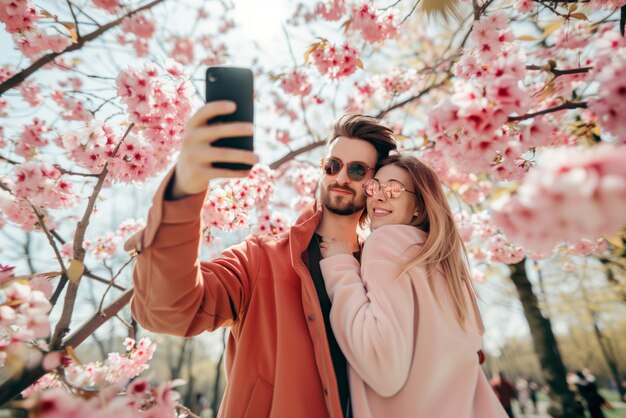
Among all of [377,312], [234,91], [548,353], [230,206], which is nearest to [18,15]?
[230,206]

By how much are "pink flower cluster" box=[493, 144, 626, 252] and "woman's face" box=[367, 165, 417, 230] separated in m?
1.50

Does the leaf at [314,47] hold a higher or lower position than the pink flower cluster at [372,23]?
lower

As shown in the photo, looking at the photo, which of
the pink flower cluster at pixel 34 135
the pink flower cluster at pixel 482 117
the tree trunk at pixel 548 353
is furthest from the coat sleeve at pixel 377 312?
the tree trunk at pixel 548 353

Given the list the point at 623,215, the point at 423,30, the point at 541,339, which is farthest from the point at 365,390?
the point at 423,30

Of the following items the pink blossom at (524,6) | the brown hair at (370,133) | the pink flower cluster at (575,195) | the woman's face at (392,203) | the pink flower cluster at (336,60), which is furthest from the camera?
the pink flower cluster at (336,60)

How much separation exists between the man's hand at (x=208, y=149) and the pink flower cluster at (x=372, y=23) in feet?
10.3

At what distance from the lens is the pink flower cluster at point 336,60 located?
3.78 meters

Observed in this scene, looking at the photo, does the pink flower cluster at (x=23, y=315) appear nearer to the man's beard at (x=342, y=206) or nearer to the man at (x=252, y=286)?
the man at (x=252, y=286)

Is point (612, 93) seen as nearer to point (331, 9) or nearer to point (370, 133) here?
point (370, 133)

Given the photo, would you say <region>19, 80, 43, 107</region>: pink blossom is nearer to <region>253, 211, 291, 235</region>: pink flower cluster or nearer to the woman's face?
<region>253, 211, 291, 235</region>: pink flower cluster

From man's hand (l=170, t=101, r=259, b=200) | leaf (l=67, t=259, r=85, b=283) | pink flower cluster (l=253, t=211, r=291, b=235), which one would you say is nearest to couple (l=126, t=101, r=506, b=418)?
man's hand (l=170, t=101, r=259, b=200)

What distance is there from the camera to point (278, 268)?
2.19 metres

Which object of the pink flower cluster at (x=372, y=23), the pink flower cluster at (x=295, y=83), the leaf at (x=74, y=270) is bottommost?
the leaf at (x=74, y=270)

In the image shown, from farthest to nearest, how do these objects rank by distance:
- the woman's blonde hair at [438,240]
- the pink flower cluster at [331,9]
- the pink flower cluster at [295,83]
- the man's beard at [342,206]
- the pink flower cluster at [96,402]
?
the pink flower cluster at [295,83], the pink flower cluster at [331,9], the man's beard at [342,206], the woman's blonde hair at [438,240], the pink flower cluster at [96,402]
